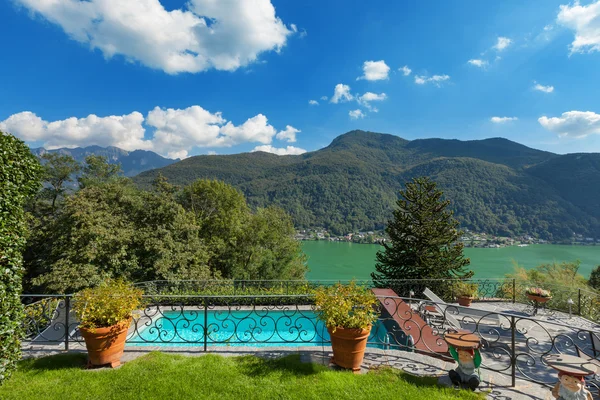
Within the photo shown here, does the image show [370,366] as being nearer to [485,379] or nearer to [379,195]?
[485,379]

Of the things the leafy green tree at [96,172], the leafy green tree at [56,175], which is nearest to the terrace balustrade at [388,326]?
the leafy green tree at [56,175]

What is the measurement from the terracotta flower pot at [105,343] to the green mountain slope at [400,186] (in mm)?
43594

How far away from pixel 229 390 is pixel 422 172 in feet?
272

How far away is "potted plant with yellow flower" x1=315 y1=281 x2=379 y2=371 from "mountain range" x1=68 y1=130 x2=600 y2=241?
4447cm

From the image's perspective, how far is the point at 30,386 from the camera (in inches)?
106

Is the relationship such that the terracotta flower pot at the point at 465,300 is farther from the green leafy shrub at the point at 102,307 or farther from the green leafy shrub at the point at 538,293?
the green leafy shrub at the point at 102,307

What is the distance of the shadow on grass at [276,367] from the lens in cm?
301

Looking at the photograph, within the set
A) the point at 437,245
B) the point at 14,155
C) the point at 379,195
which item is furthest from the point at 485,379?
the point at 379,195

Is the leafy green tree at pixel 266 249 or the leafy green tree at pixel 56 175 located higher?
the leafy green tree at pixel 56 175

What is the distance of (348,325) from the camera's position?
9.91ft

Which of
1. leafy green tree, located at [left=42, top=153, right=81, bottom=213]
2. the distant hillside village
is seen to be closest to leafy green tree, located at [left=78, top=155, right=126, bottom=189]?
leafy green tree, located at [left=42, top=153, right=81, bottom=213]

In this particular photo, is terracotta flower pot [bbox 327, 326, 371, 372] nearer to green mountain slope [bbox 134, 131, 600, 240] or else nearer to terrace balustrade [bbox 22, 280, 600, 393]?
terrace balustrade [bbox 22, 280, 600, 393]

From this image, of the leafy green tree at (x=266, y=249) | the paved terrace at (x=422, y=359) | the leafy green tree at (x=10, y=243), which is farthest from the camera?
the leafy green tree at (x=266, y=249)

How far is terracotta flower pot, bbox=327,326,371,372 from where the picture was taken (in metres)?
2.99
